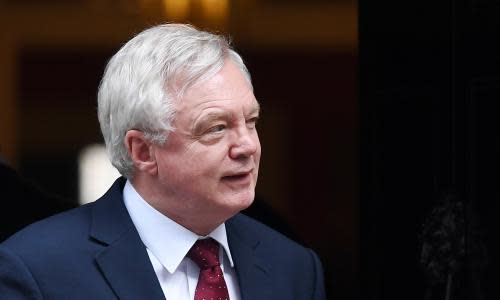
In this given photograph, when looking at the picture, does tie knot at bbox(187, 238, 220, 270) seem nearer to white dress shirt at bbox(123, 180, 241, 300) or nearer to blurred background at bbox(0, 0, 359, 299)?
white dress shirt at bbox(123, 180, 241, 300)

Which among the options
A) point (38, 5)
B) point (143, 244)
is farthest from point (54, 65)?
point (143, 244)

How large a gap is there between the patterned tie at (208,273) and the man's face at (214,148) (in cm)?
13

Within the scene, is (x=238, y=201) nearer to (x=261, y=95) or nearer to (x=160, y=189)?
(x=160, y=189)

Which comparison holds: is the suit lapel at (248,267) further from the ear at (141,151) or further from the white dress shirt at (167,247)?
the ear at (141,151)

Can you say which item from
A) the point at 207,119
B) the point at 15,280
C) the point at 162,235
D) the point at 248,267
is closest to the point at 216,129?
the point at 207,119

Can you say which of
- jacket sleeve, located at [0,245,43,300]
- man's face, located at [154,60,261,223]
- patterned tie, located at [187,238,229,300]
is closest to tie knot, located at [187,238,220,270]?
patterned tie, located at [187,238,229,300]

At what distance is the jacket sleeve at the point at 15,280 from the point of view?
3232 millimetres

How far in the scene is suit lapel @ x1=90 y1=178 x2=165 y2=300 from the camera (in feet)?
11.0

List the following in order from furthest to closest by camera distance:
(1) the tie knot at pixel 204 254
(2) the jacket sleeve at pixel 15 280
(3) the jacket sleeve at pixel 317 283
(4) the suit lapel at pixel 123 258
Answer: (3) the jacket sleeve at pixel 317 283, (1) the tie knot at pixel 204 254, (4) the suit lapel at pixel 123 258, (2) the jacket sleeve at pixel 15 280

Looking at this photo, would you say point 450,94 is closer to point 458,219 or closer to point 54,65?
point 458,219

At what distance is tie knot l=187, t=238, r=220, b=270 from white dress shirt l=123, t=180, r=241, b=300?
17 mm

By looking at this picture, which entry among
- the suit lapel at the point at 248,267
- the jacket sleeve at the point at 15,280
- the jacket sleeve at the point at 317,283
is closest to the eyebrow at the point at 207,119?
the suit lapel at the point at 248,267

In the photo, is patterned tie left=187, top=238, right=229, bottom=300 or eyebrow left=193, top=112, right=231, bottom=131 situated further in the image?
patterned tie left=187, top=238, right=229, bottom=300

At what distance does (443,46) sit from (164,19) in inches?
48.9
